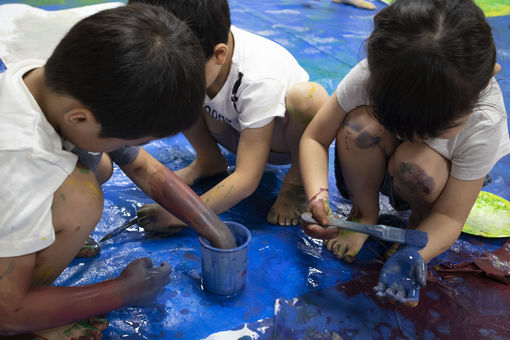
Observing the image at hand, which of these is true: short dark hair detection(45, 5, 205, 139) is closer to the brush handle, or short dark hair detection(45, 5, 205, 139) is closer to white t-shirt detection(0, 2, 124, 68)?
the brush handle

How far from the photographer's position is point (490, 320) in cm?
125

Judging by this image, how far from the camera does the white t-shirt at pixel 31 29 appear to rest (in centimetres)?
235

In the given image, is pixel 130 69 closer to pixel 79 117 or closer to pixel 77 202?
pixel 79 117

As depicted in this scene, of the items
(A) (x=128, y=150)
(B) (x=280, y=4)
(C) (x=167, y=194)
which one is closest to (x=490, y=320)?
(C) (x=167, y=194)

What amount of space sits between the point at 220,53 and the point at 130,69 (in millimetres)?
530

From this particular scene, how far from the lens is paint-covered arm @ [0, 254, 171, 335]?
3.01ft

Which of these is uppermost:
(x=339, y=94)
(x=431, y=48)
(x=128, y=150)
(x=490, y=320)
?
(x=431, y=48)

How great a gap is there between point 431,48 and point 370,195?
613 millimetres

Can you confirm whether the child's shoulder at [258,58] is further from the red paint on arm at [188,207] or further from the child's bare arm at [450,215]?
the child's bare arm at [450,215]

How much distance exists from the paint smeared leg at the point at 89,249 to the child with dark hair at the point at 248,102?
0.18 metres

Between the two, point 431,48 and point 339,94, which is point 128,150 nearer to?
point 339,94

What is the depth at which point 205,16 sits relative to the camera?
130 centimetres

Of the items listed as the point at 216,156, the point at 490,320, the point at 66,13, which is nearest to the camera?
the point at 490,320

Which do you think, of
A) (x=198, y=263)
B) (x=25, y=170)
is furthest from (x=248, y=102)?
(x=25, y=170)
